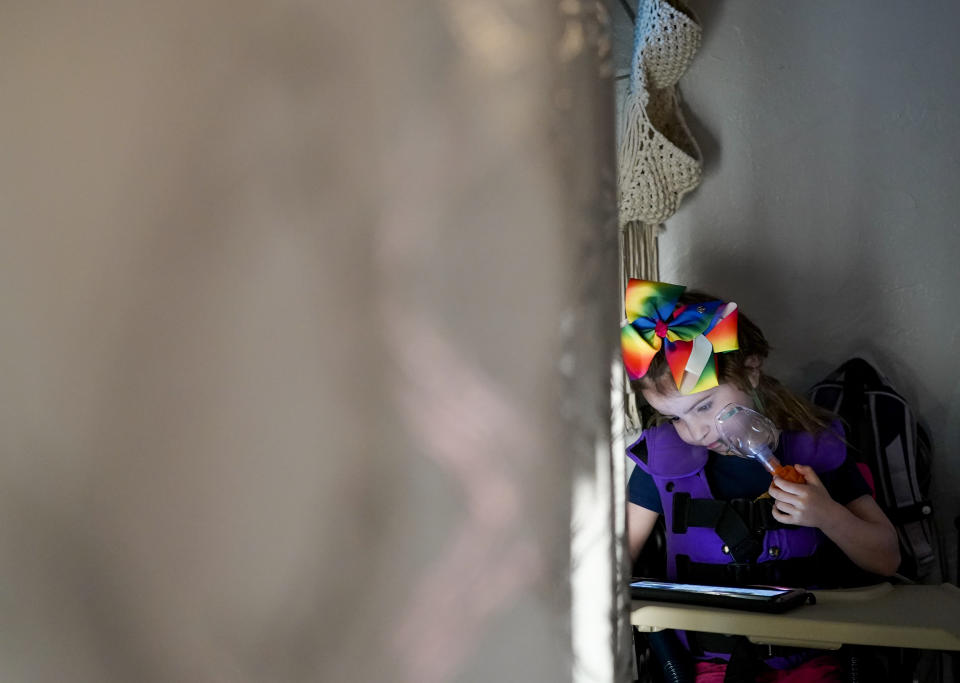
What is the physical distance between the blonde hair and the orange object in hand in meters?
0.15

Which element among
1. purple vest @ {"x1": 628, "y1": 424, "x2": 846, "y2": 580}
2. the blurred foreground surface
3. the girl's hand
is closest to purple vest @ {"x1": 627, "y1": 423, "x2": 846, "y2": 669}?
purple vest @ {"x1": 628, "y1": 424, "x2": 846, "y2": 580}

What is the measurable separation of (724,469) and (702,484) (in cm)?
5

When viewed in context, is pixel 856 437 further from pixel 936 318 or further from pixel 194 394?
pixel 194 394

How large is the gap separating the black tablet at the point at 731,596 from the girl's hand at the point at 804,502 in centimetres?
12

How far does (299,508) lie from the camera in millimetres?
425

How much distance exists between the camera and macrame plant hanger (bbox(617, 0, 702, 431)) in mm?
1554

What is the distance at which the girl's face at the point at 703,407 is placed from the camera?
4.72ft

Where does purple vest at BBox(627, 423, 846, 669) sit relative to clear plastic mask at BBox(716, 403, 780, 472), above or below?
below

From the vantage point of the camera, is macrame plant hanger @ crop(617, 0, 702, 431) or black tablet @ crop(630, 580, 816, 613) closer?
black tablet @ crop(630, 580, 816, 613)

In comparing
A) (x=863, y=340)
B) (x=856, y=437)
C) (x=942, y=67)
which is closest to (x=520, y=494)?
(x=856, y=437)

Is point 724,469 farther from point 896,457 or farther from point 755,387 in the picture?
point 896,457

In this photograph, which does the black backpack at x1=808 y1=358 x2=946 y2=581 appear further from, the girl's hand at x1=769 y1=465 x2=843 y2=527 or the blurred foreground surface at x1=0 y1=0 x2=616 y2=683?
the blurred foreground surface at x1=0 y1=0 x2=616 y2=683

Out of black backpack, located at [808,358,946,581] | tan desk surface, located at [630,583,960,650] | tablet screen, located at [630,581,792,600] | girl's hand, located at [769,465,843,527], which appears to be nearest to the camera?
tan desk surface, located at [630,583,960,650]

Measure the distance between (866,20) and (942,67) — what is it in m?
0.17
